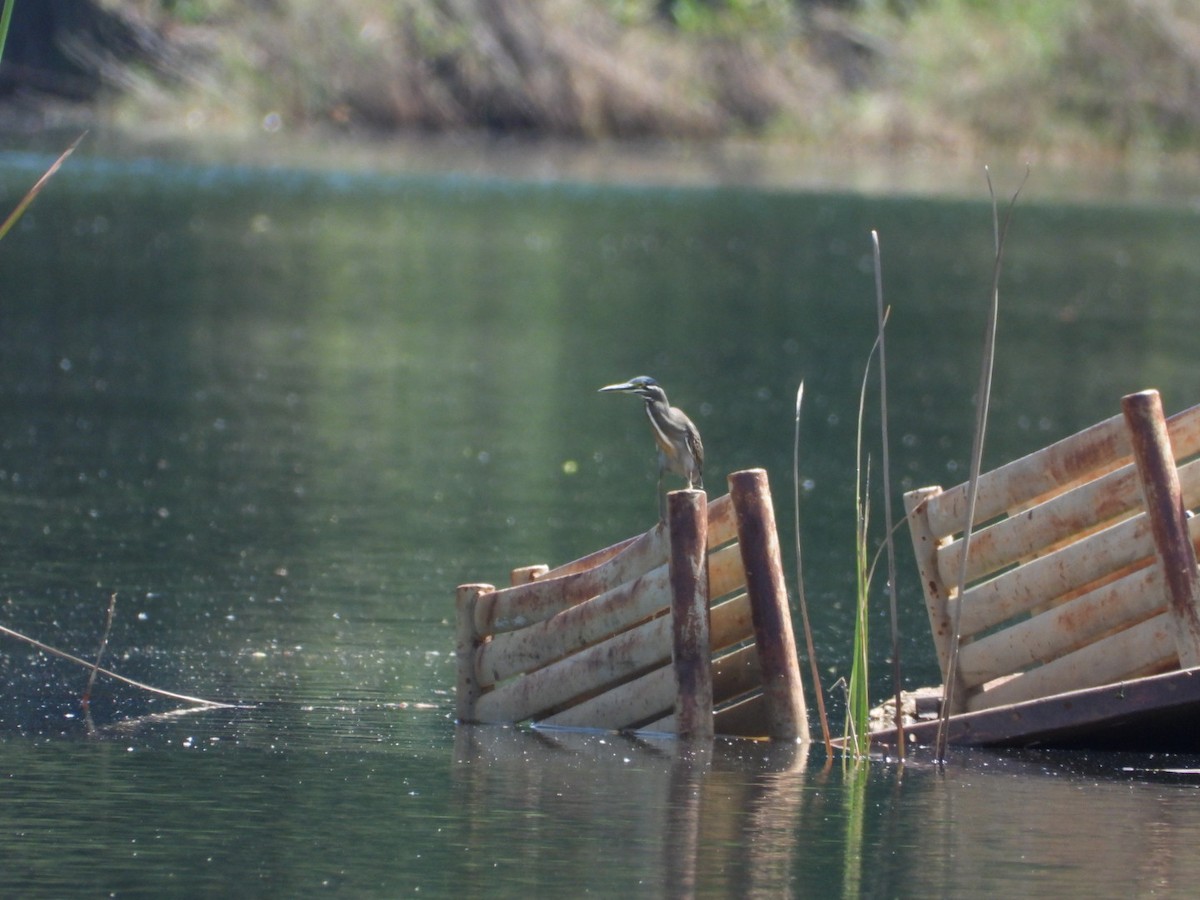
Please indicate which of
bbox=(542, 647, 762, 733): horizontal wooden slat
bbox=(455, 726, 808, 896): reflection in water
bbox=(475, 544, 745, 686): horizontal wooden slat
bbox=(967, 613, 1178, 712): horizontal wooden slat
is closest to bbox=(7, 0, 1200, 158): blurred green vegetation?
bbox=(475, 544, 745, 686): horizontal wooden slat

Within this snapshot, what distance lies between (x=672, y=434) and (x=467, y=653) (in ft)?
4.17

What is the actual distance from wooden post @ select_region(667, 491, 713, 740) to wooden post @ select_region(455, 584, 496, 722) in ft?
3.00

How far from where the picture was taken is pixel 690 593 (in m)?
8.41

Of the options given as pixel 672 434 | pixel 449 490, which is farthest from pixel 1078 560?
pixel 449 490

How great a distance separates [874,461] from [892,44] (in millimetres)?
34369

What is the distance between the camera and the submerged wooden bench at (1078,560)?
8.21m

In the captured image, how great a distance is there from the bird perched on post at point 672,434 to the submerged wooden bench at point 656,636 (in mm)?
189

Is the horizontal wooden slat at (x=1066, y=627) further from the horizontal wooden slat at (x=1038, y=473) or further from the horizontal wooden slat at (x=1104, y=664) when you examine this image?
the horizontal wooden slat at (x=1038, y=473)

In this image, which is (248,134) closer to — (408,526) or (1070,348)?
(1070,348)

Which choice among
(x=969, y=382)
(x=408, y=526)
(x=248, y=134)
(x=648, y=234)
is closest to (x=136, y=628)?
(x=408, y=526)

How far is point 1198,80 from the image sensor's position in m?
45.1

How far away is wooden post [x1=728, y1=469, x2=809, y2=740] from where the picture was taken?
8469mm

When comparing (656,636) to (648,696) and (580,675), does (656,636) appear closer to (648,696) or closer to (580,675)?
(648,696)

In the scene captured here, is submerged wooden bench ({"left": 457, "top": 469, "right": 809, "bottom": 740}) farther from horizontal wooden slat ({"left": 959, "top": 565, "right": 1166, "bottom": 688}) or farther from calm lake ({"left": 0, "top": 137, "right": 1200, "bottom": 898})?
horizontal wooden slat ({"left": 959, "top": 565, "right": 1166, "bottom": 688})
